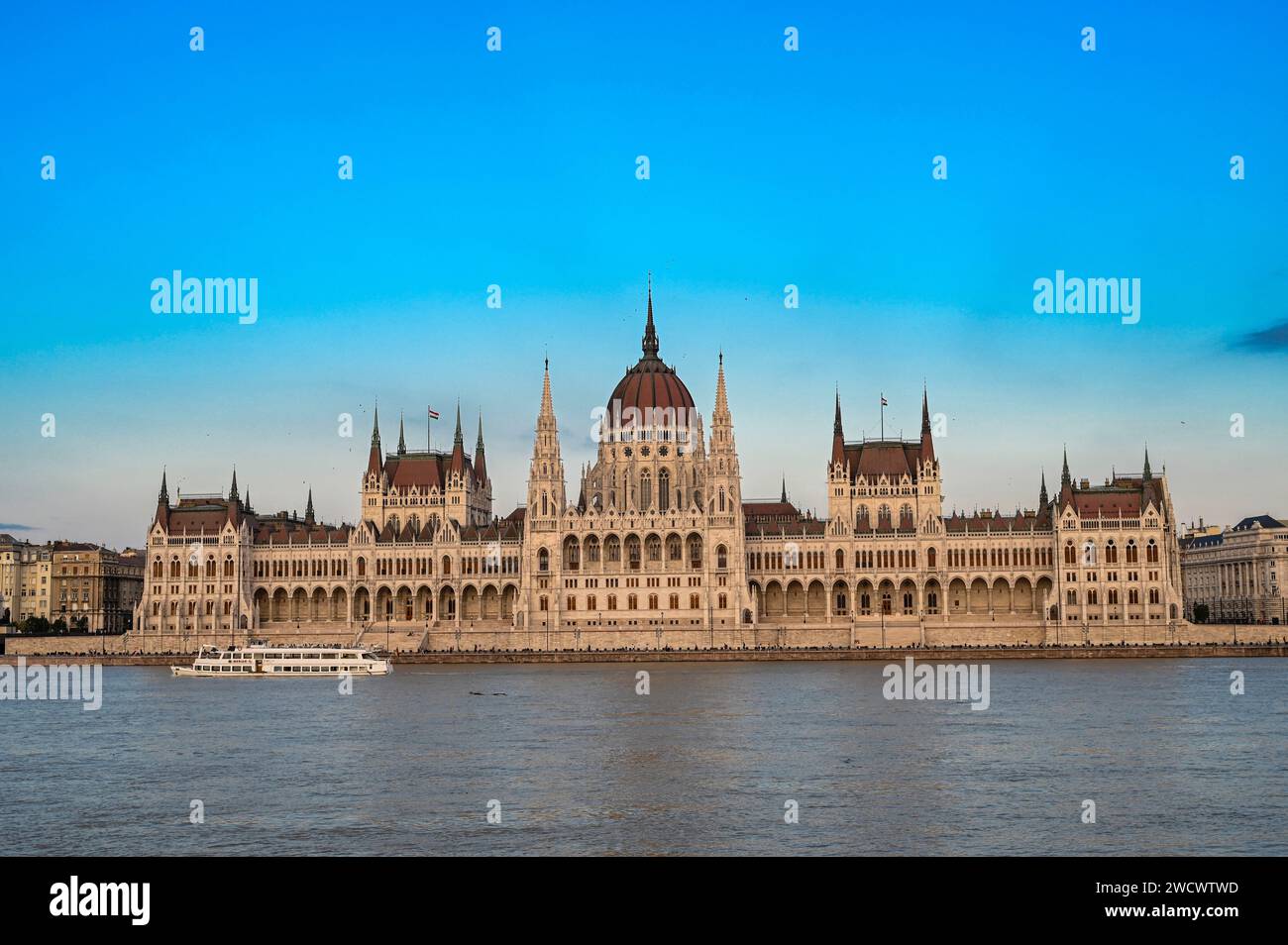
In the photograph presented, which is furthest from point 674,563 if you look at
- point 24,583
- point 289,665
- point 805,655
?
point 24,583

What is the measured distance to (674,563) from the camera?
121625 mm

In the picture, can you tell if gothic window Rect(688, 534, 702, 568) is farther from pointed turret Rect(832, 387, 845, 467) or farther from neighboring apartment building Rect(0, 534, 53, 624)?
neighboring apartment building Rect(0, 534, 53, 624)

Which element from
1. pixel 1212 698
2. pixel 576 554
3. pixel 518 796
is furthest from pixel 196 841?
pixel 576 554

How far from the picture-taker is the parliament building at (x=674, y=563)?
388 ft

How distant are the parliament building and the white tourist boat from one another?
1859 cm

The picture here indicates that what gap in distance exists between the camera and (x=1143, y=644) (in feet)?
369

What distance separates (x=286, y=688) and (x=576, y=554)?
40563 millimetres

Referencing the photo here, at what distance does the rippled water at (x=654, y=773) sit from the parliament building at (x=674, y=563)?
43.3 metres

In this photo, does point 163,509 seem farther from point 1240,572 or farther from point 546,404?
point 1240,572

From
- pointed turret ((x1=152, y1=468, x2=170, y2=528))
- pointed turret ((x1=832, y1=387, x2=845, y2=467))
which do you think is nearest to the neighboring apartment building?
pointed turret ((x1=152, y1=468, x2=170, y2=528))

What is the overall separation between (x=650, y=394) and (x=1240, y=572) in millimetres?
62915

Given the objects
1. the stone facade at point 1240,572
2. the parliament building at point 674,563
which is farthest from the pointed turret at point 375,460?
the stone facade at point 1240,572
